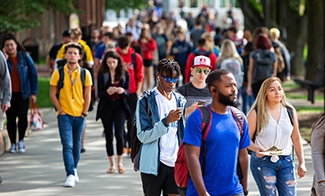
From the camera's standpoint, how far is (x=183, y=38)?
17156mm

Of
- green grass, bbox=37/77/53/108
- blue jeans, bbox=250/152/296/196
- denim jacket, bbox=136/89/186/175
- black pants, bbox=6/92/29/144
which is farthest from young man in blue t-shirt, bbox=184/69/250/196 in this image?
green grass, bbox=37/77/53/108

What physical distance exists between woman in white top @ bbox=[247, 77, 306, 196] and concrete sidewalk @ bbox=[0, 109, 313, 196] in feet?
6.19

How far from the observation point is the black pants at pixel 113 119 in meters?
8.86

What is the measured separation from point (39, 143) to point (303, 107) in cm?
752

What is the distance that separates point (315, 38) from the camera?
818 inches

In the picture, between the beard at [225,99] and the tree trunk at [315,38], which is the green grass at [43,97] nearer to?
the tree trunk at [315,38]

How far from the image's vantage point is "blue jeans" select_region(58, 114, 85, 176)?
8.15 metres

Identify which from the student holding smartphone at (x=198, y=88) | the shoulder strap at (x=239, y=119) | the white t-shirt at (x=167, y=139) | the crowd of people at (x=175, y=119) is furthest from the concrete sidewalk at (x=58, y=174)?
the shoulder strap at (x=239, y=119)

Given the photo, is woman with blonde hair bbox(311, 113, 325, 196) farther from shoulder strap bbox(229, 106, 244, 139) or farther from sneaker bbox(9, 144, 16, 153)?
sneaker bbox(9, 144, 16, 153)

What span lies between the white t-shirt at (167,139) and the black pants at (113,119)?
3.29m

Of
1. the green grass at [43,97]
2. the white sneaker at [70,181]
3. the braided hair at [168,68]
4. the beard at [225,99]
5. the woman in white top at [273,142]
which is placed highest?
the braided hair at [168,68]

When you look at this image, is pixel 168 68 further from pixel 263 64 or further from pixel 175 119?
pixel 263 64

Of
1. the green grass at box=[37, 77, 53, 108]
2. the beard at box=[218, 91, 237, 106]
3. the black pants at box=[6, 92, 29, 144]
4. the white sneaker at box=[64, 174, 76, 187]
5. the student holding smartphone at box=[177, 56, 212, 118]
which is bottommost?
the green grass at box=[37, 77, 53, 108]

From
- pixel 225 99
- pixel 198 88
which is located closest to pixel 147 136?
pixel 225 99
